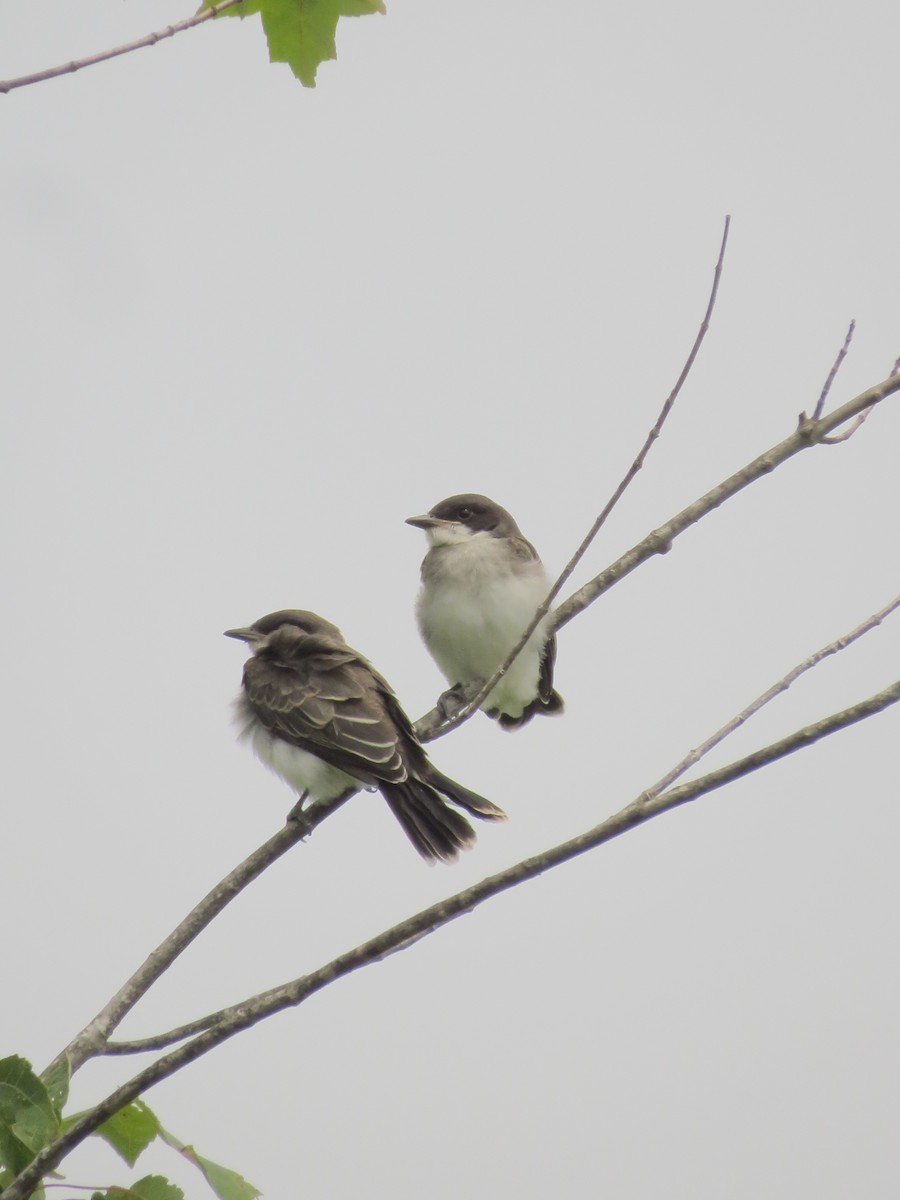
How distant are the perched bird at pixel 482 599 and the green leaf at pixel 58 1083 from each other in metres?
5.30

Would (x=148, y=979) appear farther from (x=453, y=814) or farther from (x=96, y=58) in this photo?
(x=453, y=814)

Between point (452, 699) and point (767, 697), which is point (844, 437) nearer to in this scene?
point (767, 697)

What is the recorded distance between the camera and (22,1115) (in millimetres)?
2684

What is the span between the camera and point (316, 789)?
678 cm

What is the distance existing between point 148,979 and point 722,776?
1.62 meters

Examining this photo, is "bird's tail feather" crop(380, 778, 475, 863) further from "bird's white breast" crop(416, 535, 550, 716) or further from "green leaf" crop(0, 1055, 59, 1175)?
"green leaf" crop(0, 1055, 59, 1175)

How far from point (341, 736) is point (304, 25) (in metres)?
3.83

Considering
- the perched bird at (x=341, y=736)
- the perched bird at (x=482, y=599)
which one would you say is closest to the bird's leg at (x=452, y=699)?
the perched bird at (x=482, y=599)

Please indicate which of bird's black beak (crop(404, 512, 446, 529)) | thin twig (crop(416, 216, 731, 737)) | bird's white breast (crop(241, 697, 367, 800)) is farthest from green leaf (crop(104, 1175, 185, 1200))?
bird's black beak (crop(404, 512, 446, 529))

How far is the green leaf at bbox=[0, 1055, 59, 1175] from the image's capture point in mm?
2672

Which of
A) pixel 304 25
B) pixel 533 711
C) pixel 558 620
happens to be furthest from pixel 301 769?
pixel 304 25

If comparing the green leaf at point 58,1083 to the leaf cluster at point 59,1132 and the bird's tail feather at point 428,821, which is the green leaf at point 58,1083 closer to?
the leaf cluster at point 59,1132

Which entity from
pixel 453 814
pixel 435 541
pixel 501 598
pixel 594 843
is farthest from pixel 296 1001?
pixel 435 541

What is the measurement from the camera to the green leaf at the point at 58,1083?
2771 millimetres
